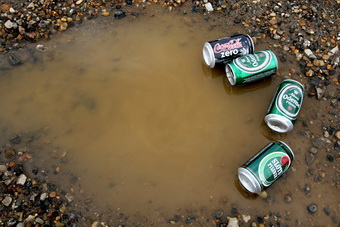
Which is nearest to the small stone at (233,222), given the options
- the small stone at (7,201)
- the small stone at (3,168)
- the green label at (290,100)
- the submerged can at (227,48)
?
the green label at (290,100)

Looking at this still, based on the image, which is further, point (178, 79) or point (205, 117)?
point (178, 79)

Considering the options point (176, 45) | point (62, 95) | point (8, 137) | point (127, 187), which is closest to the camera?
point (127, 187)

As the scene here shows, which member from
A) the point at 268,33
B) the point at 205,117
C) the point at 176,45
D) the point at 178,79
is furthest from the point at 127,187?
the point at 268,33

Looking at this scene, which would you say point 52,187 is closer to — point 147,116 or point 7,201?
point 7,201

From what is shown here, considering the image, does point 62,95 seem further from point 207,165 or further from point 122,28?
point 207,165

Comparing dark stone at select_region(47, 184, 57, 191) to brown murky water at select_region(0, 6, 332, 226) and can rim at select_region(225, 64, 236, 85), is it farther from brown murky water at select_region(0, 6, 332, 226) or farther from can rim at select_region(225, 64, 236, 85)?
can rim at select_region(225, 64, 236, 85)

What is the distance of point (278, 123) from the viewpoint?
2.67m

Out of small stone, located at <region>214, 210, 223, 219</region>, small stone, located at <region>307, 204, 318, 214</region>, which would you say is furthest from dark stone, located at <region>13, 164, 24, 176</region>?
small stone, located at <region>307, 204, 318, 214</region>

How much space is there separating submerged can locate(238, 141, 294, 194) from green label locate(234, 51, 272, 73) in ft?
2.38

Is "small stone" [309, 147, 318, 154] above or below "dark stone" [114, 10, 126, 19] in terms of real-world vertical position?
below

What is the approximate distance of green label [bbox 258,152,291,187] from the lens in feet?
7.82

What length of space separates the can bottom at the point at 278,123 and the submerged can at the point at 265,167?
185 millimetres

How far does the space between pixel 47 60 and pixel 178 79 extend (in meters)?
1.34

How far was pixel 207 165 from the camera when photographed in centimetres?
261
